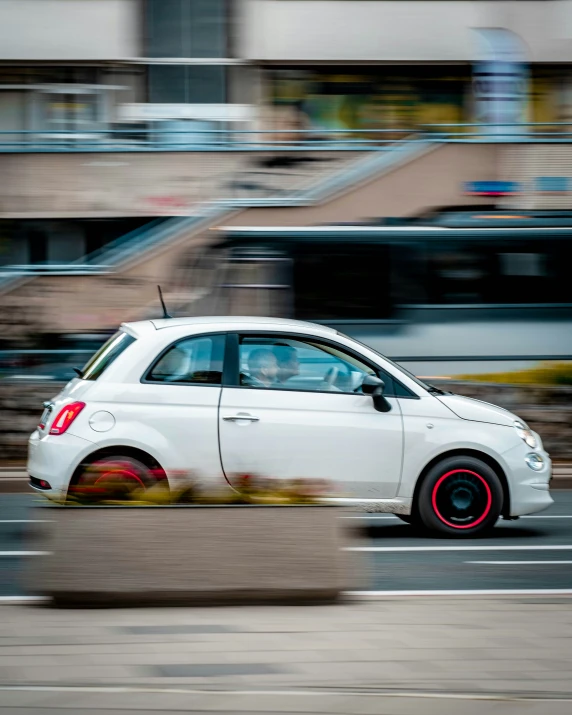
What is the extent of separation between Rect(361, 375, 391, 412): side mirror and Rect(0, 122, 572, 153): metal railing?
15721 millimetres

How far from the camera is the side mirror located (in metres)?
8.97

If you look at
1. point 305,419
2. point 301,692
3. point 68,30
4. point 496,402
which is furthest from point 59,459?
point 68,30

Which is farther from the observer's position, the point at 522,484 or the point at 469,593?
the point at 522,484

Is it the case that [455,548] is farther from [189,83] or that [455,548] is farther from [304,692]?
[189,83]

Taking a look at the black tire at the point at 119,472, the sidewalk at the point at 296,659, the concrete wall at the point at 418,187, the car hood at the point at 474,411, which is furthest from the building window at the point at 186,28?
the sidewalk at the point at 296,659

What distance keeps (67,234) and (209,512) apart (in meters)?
23.7

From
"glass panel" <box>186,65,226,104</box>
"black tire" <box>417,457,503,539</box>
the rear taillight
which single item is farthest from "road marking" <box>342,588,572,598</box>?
"glass panel" <box>186,65,226,104</box>

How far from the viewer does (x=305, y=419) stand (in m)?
→ 8.95

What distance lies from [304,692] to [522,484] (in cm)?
474

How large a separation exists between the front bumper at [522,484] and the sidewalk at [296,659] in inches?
109

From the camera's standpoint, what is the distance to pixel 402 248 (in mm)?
19094

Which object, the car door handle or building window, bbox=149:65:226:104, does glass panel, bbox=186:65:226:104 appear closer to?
building window, bbox=149:65:226:104

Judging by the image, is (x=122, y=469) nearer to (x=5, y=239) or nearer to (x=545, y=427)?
(x=545, y=427)

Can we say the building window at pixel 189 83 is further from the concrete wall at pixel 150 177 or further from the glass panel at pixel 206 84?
the concrete wall at pixel 150 177
